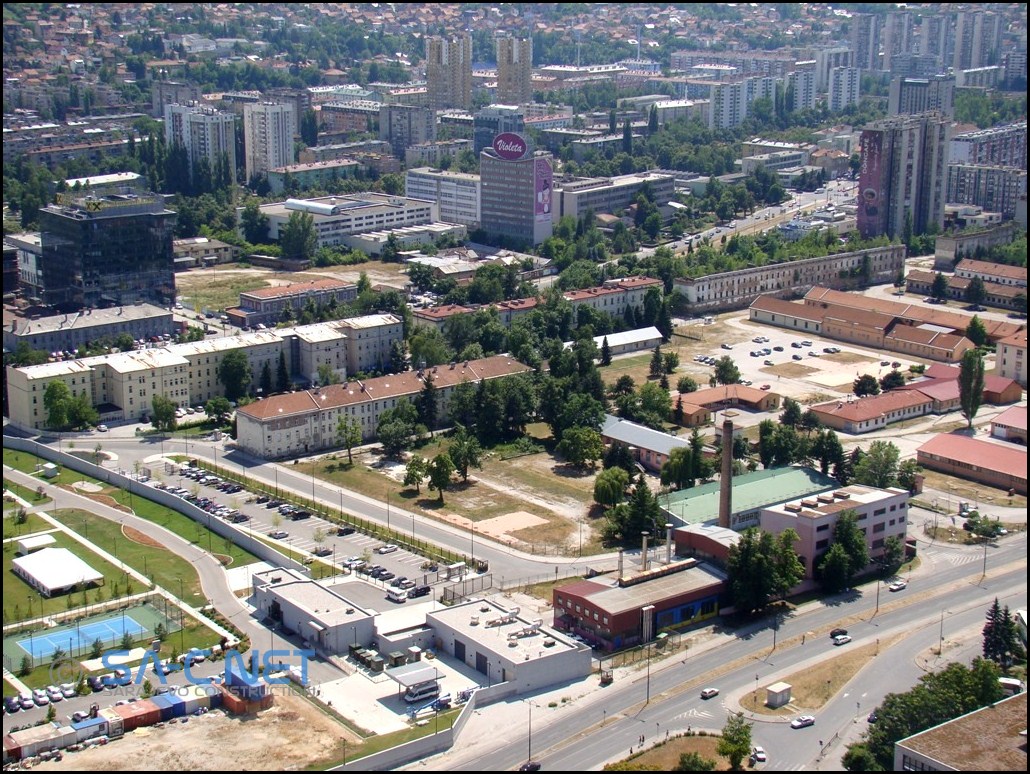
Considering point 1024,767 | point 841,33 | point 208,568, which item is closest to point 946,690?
point 1024,767

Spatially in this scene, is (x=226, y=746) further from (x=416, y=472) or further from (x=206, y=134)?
(x=206, y=134)

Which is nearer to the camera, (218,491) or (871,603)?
(871,603)

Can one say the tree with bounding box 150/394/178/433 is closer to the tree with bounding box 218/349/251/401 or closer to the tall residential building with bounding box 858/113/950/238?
the tree with bounding box 218/349/251/401

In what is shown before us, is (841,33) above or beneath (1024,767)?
above

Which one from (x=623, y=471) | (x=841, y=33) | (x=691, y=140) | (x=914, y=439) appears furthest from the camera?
(x=841, y=33)

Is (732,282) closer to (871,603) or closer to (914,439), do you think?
(914,439)

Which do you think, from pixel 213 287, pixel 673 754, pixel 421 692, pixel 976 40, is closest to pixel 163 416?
pixel 421 692

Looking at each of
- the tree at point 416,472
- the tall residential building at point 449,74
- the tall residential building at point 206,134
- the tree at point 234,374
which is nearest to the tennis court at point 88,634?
the tree at point 416,472
